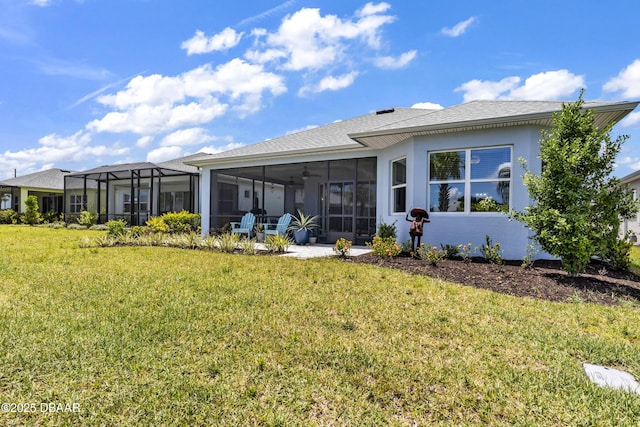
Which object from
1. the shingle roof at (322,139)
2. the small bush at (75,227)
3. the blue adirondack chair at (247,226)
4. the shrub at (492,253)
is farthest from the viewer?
the small bush at (75,227)

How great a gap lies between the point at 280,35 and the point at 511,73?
25.2ft

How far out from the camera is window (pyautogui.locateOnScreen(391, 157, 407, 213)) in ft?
32.6

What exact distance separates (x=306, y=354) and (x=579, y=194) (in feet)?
19.5

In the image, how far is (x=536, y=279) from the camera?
6.09m

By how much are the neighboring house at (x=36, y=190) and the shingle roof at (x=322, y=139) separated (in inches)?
880

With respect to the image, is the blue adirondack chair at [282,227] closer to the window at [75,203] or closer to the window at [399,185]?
the window at [399,185]

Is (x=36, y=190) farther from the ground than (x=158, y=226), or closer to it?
farther from the ground

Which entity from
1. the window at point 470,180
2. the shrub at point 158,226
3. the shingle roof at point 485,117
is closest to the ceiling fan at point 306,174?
the shingle roof at point 485,117

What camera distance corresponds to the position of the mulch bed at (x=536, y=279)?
526 centimetres

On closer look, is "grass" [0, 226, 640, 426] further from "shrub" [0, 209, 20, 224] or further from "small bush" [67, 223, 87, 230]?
"shrub" [0, 209, 20, 224]

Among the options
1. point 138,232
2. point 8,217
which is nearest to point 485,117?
point 138,232

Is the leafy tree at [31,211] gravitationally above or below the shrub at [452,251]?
above

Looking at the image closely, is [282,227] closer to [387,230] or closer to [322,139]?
[322,139]

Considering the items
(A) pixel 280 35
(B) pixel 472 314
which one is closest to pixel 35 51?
(A) pixel 280 35
